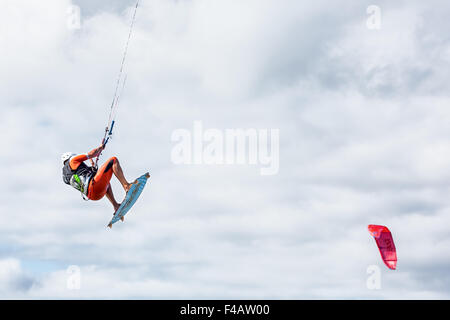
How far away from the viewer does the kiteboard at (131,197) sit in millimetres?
24094

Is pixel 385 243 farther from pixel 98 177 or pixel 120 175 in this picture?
pixel 98 177

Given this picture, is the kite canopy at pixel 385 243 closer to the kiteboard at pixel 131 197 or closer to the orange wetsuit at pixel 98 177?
the kiteboard at pixel 131 197

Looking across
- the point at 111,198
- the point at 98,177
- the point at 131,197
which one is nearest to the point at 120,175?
the point at 98,177

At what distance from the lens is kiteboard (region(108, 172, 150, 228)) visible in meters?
24.1

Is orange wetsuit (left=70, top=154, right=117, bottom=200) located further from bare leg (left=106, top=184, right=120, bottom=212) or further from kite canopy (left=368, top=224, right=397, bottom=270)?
kite canopy (left=368, top=224, right=397, bottom=270)

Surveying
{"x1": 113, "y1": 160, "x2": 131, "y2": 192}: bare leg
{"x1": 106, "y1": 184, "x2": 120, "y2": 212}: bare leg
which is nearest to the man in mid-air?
{"x1": 113, "y1": 160, "x2": 131, "y2": 192}: bare leg
